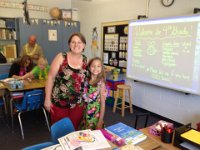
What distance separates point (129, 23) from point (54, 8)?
276 cm

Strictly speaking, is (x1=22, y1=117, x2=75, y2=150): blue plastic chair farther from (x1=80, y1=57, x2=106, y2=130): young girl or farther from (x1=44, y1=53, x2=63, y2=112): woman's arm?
(x1=44, y1=53, x2=63, y2=112): woman's arm

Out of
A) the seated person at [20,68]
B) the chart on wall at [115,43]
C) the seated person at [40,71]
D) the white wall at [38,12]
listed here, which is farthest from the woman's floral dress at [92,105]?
the white wall at [38,12]

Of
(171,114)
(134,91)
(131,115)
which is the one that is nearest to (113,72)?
(134,91)

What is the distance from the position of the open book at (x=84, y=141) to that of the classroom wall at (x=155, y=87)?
2.13 metres

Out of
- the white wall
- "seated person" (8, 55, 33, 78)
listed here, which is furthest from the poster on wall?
"seated person" (8, 55, 33, 78)

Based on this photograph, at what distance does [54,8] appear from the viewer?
18.1 feet

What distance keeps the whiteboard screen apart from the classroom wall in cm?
21

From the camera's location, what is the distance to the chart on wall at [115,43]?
13.3ft

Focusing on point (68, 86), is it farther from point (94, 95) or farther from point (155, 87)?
point (155, 87)

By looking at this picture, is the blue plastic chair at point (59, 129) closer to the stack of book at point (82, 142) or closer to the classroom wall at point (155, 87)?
the stack of book at point (82, 142)

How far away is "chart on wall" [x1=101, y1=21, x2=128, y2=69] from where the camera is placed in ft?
13.3

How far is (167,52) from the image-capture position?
3082mm

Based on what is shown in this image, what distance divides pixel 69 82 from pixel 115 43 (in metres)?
2.56

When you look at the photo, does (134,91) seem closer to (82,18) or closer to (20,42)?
(82,18)
